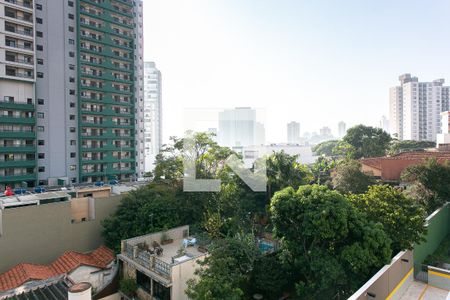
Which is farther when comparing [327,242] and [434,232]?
[434,232]

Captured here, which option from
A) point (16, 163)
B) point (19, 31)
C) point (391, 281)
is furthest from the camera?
point (19, 31)

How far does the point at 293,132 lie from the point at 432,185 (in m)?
55.9

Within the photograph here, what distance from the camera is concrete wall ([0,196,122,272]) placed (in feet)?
44.1

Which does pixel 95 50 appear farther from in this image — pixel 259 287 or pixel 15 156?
pixel 259 287

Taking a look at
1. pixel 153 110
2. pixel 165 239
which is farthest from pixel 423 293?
pixel 153 110

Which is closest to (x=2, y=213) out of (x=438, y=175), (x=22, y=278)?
(x=22, y=278)

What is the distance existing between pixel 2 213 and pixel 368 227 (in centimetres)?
1546

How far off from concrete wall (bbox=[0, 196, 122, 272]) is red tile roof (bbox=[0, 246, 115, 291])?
1.07 m

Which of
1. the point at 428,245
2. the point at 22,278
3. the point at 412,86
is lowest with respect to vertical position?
the point at 22,278

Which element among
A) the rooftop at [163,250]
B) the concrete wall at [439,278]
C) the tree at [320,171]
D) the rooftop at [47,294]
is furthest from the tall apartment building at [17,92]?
the concrete wall at [439,278]

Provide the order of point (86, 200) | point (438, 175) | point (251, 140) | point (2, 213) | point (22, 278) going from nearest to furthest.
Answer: point (22, 278) < point (2, 213) < point (438, 175) < point (86, 200) < point (251, 140)

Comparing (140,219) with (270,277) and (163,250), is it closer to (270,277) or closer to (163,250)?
(163,250)

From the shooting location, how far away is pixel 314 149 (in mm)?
71250

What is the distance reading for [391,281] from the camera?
863 centimetres
